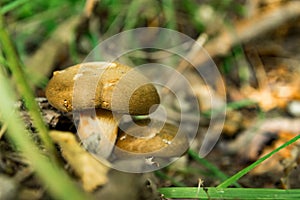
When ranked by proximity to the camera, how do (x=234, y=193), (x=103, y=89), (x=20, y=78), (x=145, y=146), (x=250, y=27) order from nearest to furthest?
(x=20, y=78) → (x=234, y=193) → (x=103, y=89) → (x=145, y=146) → (x=250, y=27)

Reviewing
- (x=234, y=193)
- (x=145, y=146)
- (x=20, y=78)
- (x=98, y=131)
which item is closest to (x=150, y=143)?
(x=145, y=146)

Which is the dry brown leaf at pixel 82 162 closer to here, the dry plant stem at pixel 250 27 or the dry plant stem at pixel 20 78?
the dry plant stem at pixel 20 78

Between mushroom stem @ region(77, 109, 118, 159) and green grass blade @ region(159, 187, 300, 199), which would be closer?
green grass blade @ region(159, 187, 300, 199)

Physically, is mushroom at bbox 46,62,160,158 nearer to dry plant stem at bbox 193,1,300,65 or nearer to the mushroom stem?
the mushroom stem

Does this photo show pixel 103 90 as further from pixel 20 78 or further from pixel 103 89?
pixel 20 78

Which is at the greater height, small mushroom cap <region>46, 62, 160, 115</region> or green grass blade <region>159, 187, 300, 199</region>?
small mushroom cap <region>46, 62, 160, 115</region>

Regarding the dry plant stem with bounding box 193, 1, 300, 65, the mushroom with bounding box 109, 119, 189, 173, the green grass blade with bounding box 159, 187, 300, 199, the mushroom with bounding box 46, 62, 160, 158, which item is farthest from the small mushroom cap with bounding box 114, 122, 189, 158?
the dry plant stem with bounding box 193, 1, 300, 65

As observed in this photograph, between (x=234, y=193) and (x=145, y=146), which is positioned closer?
(x=234, y=193)
